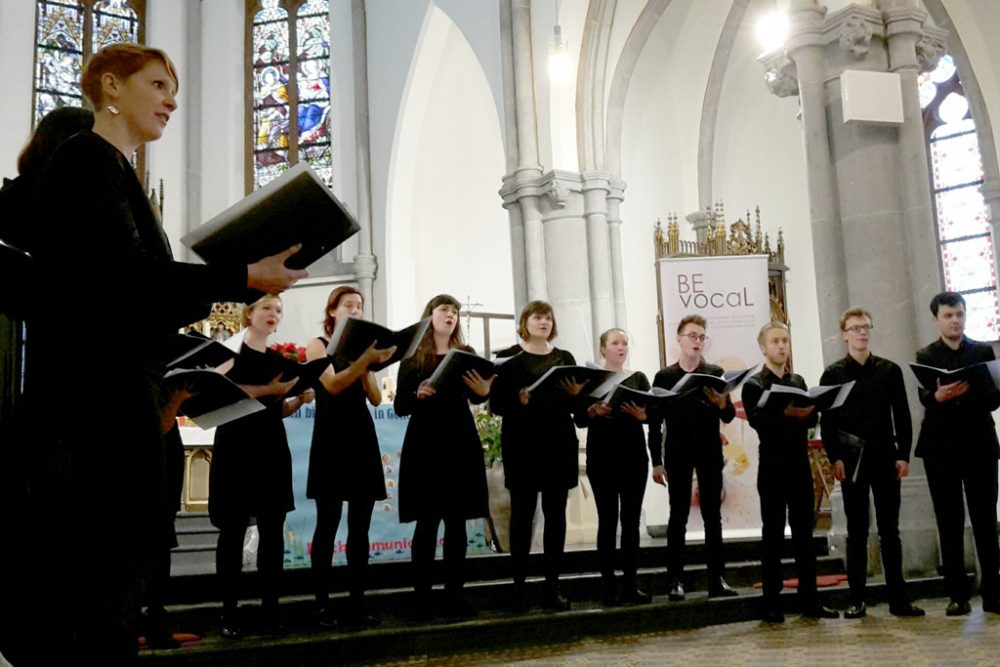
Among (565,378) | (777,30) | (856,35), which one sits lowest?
(565,378)

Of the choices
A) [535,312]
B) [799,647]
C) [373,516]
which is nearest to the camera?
[799,647]

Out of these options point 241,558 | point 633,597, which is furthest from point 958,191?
point 241,558

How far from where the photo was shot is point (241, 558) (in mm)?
4336

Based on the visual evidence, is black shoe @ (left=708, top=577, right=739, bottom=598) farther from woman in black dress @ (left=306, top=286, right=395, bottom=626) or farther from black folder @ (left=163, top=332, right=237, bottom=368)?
black folder @ (left=163, top=332, right=237, bottom=368)

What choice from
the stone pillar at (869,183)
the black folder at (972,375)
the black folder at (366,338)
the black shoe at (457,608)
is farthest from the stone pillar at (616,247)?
the black folder at (366,338)

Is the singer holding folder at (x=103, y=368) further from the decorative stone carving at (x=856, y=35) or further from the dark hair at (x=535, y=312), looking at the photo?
the decorative stone carving at (x=856, y=35)

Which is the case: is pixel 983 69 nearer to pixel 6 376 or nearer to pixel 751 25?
pixel 751 25

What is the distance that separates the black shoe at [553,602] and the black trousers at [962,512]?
6.13 ft

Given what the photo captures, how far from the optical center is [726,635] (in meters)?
4.65

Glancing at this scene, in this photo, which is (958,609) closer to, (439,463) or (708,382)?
(708,382)

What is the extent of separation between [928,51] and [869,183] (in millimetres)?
1020

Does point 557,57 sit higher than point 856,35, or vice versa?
point 557,57

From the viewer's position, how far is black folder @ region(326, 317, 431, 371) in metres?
4.05

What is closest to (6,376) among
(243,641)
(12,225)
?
(12,225)
